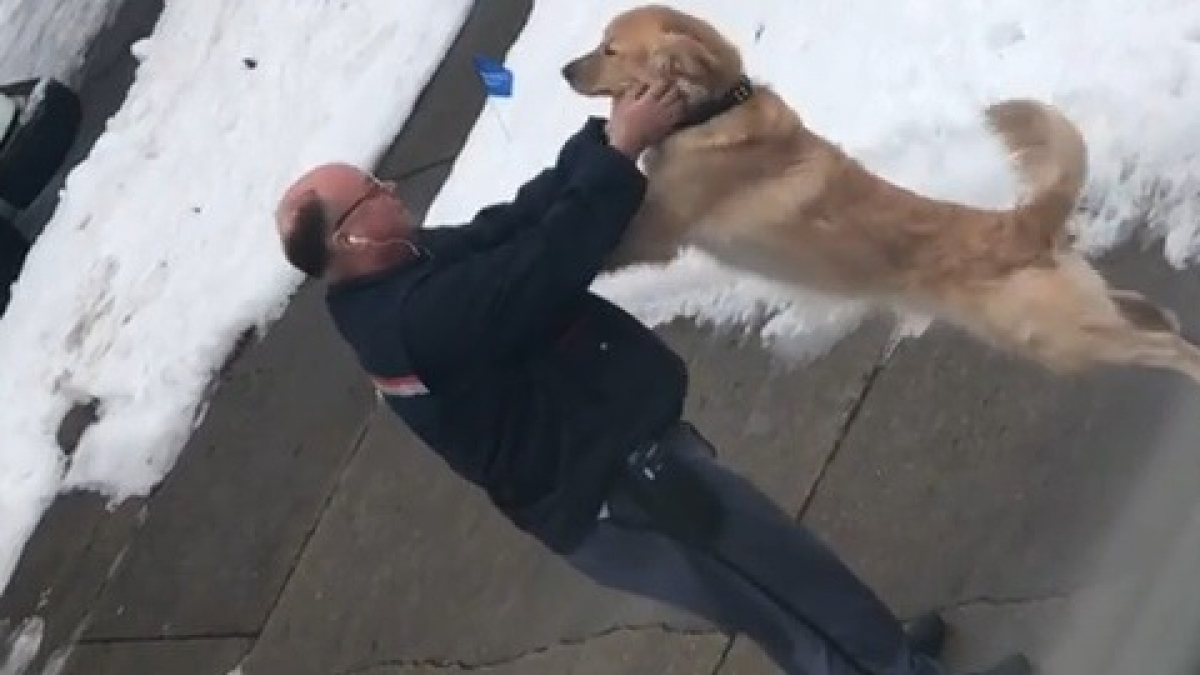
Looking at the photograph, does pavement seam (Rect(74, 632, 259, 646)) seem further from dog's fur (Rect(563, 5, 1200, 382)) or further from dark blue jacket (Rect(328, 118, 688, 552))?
dog's fur (Rect(563, 5, 1200, 382))

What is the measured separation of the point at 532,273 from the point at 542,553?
116 cm

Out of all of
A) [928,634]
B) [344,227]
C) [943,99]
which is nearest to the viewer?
[344,227]

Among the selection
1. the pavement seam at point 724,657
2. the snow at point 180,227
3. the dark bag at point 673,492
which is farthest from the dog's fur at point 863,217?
the snow at point 180,227

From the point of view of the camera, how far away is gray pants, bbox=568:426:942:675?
8.26ft

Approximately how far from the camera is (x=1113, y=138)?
297cm

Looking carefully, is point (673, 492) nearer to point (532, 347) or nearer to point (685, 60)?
point (532, 347)

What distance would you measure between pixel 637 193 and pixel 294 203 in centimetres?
44

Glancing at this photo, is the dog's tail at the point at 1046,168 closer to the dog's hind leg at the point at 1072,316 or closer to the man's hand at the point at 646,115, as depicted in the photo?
the dog's hind leg at the point at 1072,316

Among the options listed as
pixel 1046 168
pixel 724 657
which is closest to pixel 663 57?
pixel 1046 168

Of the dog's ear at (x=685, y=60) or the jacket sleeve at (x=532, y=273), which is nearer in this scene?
the jacket sleeve at (x=532, y=273)

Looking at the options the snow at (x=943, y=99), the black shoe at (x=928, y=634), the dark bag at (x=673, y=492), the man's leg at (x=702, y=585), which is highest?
the snow at (x=943, y=99)

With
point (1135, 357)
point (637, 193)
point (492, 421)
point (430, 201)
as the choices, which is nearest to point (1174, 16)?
point (1135, 357)

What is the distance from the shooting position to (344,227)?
2.45m

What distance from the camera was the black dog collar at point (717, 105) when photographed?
256cm
